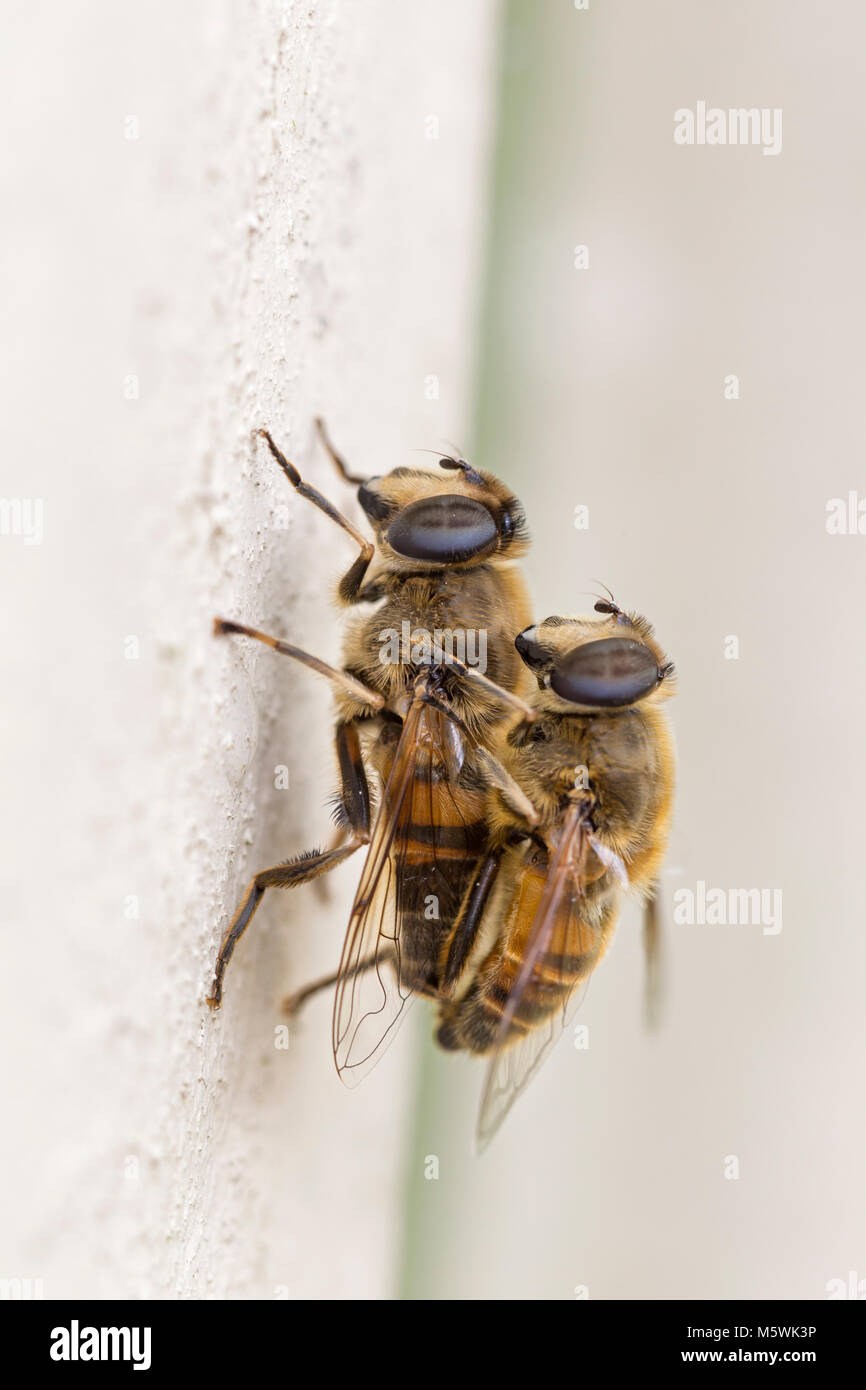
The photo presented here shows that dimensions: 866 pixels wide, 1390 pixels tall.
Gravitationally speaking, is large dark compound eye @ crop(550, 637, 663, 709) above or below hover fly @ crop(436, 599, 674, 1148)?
above

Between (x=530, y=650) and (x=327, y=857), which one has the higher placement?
(x=530, y=650)

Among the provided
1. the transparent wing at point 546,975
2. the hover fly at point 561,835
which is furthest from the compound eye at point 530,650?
the transparent wing at point 546,975

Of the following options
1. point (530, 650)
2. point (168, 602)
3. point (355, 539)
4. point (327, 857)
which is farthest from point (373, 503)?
point (168, 602)

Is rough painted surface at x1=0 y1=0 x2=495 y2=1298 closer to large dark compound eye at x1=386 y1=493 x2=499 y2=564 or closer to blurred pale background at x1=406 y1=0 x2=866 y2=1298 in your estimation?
large dark compound eye at x1=386 y1=493 x2=499 y2=564

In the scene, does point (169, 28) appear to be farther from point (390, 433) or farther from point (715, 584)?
point (715, 584)

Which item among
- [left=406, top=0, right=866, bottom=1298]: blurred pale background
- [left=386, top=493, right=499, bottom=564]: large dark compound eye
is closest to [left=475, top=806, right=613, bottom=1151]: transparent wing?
[left=386, top=493, right=499, bottom=564]: large dark compound eye

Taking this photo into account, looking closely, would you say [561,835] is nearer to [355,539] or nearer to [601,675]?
[601,675]
